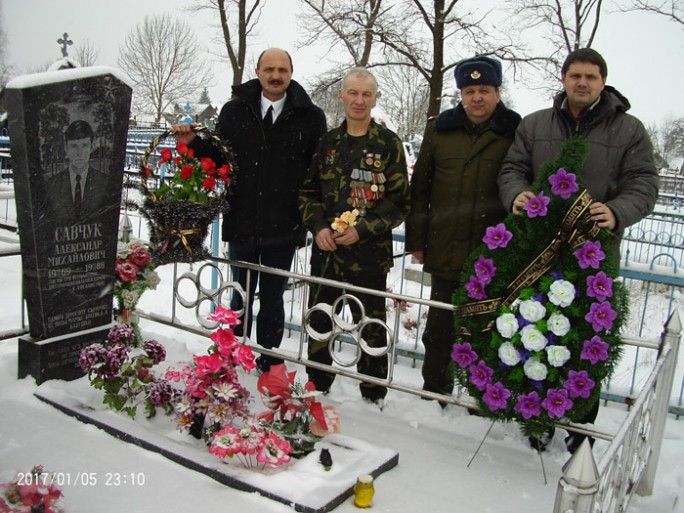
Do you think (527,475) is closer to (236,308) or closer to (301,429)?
(301,429)

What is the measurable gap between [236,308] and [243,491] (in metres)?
1.71

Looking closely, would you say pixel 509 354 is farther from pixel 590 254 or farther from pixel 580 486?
pixel 580 486

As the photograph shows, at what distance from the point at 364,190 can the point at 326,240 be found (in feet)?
1.24

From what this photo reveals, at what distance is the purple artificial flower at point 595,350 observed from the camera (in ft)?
9.71

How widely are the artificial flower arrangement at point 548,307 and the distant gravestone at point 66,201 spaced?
2.34 m

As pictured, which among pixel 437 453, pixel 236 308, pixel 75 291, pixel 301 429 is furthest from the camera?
pixel 236 308

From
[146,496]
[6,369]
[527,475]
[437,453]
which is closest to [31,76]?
[6,369]

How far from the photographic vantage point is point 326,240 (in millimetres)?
3713

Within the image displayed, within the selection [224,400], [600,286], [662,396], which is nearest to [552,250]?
[600,286]

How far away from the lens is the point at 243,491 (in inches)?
111

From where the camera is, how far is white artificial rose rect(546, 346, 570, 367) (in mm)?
2988

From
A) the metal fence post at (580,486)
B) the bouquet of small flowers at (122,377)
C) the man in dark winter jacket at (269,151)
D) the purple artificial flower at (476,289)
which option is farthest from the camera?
the man in dark winter jacket at (269,151)

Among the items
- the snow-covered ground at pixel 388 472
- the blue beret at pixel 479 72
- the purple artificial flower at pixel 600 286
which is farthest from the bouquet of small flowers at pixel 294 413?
the blue beret at pixel 479 72

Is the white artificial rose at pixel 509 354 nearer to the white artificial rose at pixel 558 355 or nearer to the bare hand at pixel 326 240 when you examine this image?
the white artificial rose at pixel 558 355
